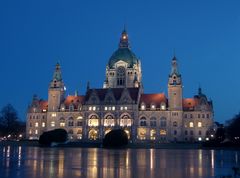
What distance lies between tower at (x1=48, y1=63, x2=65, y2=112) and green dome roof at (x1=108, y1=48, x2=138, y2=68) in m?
20.5

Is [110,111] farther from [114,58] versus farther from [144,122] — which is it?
[114,58]

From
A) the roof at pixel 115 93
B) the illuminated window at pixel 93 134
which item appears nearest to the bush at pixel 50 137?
the illuminated window at pixel 93 134

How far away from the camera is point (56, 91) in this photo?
465 feet

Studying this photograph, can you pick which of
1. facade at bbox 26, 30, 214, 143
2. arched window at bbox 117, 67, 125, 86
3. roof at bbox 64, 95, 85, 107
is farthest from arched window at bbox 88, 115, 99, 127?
arched window at bbox 117, 67, 125, 86

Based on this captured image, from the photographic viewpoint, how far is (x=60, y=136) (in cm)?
9738

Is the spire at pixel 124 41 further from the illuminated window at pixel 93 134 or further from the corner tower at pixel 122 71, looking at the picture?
the illuminated window at pixel 93 134

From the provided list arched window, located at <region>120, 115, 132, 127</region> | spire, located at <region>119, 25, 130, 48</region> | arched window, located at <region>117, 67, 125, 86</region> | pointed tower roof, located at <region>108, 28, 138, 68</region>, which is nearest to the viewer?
arched window, located at <region>120, 115, 132, 127</region>

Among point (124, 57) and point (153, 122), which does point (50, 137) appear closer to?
point (153, 122)

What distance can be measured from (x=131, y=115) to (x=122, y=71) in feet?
87.0

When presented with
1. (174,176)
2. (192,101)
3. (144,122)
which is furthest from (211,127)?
(174,176)

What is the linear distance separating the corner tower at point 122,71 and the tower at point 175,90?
49.6ft

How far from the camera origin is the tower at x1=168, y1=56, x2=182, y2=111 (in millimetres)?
129262

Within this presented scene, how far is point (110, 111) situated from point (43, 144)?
3905 centimetres

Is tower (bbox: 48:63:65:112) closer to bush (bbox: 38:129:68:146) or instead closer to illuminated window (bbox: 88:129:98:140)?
illuminated window (bbox: 88:129:98:140)
